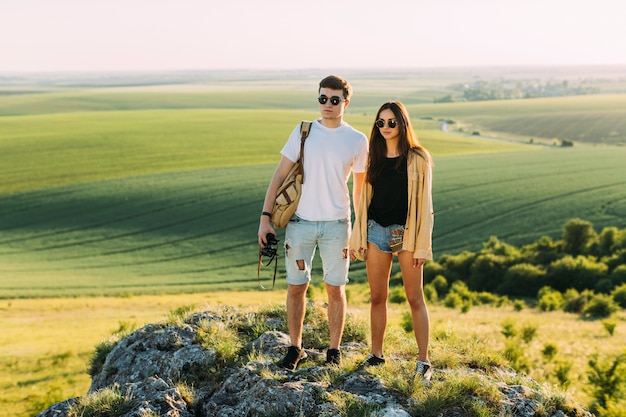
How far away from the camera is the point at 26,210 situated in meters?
48.9

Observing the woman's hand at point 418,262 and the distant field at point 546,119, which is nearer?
the woman's hand at point 418,262

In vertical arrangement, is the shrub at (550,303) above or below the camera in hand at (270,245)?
below

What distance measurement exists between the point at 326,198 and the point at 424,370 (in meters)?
1.76

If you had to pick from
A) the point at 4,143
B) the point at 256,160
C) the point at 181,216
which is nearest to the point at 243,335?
the point at 181,216

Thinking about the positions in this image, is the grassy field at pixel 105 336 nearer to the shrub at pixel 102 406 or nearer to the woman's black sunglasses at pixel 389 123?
the woman's black sunglasses at pixel 389 123

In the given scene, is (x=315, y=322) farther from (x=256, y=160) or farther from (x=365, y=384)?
(x=256, y=160)

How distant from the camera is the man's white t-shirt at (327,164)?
20.3 feet

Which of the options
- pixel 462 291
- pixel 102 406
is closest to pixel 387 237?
pixel 102 406

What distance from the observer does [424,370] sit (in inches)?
235

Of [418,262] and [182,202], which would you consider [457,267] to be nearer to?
[182,202]

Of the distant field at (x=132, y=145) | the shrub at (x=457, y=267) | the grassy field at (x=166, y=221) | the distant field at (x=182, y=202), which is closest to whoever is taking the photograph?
the grassy field at (x=166, y=221)

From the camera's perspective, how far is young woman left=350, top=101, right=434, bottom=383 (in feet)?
19.5

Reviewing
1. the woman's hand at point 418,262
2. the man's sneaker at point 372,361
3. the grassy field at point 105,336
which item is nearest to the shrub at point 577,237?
the grassy field at point 105,336

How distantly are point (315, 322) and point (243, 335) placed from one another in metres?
0.83
